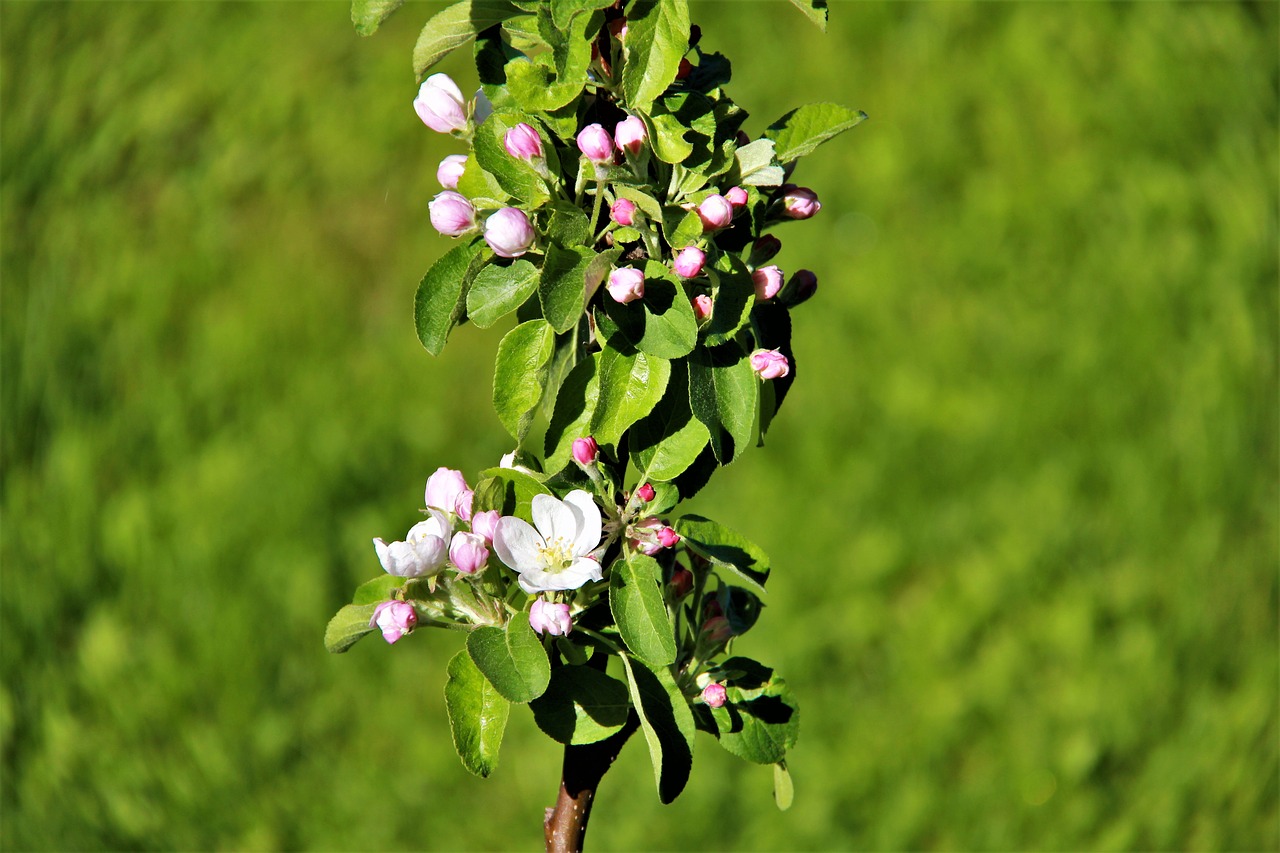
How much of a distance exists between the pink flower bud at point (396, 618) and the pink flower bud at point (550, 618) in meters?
0.13

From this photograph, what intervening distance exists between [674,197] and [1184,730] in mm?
3459

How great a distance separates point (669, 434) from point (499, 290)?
223mm

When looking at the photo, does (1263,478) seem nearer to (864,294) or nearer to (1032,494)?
(1032,494)

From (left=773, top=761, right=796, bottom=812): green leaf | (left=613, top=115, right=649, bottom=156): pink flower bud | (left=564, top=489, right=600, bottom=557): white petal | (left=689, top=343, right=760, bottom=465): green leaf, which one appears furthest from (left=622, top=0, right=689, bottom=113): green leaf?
(left=773, top=761, right=796, bottom=812): green leaf

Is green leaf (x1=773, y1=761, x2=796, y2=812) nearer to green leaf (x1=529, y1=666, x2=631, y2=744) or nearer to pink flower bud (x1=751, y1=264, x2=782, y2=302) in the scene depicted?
green leaf (x1=529, y1=666, x2=631, y2=744)

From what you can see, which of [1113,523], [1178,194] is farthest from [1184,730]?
[1178,194]

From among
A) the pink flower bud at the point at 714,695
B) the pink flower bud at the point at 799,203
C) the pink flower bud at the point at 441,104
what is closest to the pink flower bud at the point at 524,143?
the pink flower bud at the point at 441,104

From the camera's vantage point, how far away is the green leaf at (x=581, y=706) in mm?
1355

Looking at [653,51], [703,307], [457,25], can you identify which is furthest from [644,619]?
[457,25]

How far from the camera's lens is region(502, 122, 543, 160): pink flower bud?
4.07 ft

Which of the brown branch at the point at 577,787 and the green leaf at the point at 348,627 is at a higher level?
the green leaf at the point at 348,627

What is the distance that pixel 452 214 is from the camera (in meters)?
1.27

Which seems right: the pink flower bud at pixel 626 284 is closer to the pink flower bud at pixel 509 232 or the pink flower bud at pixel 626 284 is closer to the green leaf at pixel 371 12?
the pink flower bud at pixel 509 232

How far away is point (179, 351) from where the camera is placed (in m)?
4.57
